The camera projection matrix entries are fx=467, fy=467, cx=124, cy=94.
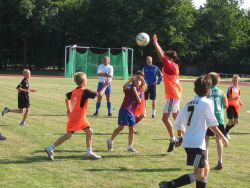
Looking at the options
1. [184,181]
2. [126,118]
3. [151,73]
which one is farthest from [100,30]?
[184,181]

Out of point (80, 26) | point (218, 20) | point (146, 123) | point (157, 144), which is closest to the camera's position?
point (157, 144)

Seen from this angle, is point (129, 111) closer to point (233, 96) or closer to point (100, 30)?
point (233, 96)

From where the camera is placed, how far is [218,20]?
76000mm

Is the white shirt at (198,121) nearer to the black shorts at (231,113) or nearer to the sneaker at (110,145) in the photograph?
the sneaker at (110,145)

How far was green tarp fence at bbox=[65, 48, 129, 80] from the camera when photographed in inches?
1881

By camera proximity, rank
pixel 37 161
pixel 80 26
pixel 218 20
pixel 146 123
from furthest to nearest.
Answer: pixel 218 20
pixel 80 26
pixel 146 123
pixel 37 161

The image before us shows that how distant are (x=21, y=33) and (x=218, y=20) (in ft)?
106

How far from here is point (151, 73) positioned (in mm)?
16500

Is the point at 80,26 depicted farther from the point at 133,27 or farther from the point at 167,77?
the point at 167,77

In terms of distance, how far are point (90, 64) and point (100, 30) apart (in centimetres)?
1707

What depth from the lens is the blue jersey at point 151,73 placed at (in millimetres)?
16438

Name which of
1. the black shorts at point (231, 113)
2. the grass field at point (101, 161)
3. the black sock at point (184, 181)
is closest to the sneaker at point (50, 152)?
the grass field at point (101, 161)

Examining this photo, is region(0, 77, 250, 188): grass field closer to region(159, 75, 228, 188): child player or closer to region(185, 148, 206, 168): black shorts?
region(159, 75, 228, 188): child player

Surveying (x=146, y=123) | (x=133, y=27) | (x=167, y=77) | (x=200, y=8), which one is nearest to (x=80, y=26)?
(x=133, y=27)
